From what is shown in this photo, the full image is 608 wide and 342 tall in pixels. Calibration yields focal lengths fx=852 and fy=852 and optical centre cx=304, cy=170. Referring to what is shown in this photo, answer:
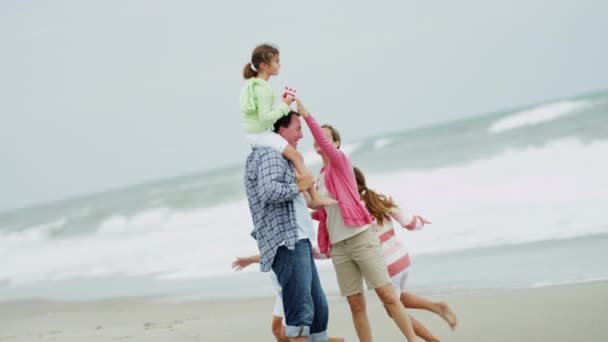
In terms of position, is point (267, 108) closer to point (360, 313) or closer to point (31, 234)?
point (360, 313)

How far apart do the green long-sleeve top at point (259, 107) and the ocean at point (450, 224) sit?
3.28 m

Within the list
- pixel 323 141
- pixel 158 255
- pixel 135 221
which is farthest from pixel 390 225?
pixel 135 221

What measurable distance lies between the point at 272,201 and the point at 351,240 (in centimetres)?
57

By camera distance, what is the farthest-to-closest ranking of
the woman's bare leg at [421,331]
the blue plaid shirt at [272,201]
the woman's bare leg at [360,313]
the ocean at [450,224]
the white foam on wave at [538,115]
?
the white foam on wave at [538,115]
the ocean at [450,224]
the woman's bare leg at [421,331]
the woman's bare leg at [360,313]
the blue plaid shirt at [272,201]

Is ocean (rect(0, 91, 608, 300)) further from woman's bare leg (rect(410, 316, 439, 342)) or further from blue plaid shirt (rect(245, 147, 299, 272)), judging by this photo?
blue plaid shirt (rect(245, 147, 299, 272))

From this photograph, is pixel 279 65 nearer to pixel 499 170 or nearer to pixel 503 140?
pixel 499 170

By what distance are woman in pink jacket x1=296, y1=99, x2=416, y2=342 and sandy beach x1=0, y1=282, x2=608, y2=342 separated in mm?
1055

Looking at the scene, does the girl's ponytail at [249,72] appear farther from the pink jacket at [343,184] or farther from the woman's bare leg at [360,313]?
the woman's bare leg at [360,313]

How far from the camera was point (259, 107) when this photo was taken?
13.7 ft

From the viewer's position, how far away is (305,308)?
13.7 feet

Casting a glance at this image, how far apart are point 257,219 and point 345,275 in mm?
614

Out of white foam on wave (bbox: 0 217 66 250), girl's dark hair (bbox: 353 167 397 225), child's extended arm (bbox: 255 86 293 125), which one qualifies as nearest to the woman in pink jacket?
girl's dark hair (bbox: 353 167 397 225)

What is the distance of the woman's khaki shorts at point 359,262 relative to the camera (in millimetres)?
4434

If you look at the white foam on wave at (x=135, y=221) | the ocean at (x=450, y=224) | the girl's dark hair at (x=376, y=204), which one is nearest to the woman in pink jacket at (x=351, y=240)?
the girl's dark hair at (x=376, y=204)
